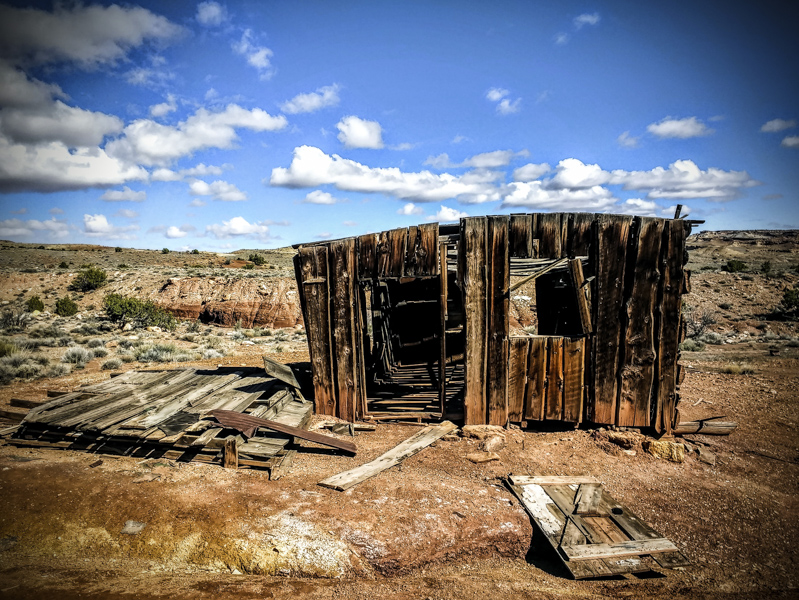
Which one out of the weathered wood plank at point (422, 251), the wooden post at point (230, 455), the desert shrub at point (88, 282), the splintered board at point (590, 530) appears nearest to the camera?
the splintered board at point (590, 530)

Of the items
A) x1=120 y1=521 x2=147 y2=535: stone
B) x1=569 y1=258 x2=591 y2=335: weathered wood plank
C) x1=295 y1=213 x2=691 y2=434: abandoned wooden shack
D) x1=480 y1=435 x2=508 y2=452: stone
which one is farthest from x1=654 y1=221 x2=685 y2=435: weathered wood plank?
x1=120 y1=521 x2=147 y2=535: stone

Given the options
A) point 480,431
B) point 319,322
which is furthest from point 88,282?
point 480,431

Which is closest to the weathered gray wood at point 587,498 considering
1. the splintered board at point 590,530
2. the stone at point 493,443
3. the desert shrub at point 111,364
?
the splintered board at point 590,530

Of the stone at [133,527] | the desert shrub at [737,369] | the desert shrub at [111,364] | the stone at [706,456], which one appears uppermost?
the desert shrub at [111,364]

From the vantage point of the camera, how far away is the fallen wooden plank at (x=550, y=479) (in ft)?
19.0

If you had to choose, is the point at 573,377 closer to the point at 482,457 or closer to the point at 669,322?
the point at 669,322

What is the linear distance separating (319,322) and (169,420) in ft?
9.46

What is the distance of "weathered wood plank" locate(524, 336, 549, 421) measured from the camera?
23.5 feet

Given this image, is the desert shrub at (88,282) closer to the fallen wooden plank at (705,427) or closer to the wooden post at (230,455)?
the wooden post at (230,455)

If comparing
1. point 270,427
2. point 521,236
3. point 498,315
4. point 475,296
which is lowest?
point 270,427

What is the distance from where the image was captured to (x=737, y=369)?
11.1m

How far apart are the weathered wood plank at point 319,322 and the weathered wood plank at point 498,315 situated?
116 inches

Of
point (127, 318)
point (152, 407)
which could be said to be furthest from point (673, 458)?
point (127, 318)

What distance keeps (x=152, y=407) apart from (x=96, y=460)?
127 centimetres
